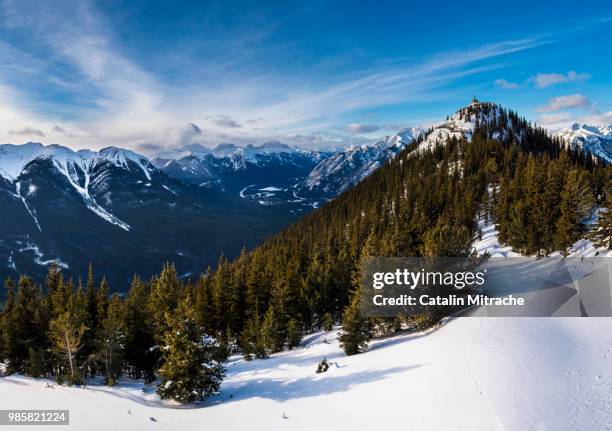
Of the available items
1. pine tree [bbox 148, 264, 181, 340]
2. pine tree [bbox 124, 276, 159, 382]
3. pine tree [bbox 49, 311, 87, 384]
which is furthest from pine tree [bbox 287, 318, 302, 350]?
pine tree [bbox 49, 311, 87, 384]

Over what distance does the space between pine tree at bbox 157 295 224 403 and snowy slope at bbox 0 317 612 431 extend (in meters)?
1.01

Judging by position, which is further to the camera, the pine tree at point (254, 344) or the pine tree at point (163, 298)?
the pine tree at point (254, 344)

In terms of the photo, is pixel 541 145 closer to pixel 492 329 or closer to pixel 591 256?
pixel 591 256

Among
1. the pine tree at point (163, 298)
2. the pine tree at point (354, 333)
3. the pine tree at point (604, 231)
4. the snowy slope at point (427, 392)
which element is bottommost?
the snowy slope at point (427, 392)

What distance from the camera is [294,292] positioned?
57.2 m

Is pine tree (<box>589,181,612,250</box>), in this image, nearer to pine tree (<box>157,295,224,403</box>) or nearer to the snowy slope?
the snowy slope

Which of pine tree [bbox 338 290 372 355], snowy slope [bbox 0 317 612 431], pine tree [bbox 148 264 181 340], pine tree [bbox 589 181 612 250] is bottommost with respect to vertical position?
snowy slope [bbox 0 317 612 431]

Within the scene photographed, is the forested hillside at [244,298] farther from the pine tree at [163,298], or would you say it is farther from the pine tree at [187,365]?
the pine tree at [163,298]

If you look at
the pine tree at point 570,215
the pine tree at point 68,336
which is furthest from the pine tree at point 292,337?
the pine tree at point 570,215

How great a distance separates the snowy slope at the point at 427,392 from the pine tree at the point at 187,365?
101 centimetres

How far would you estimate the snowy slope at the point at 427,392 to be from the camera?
17984 mm

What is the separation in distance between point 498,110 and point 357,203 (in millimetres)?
106122

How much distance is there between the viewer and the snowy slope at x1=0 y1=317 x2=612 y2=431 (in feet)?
59.0

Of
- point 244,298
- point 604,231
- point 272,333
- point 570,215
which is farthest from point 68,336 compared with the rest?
point 604,231
